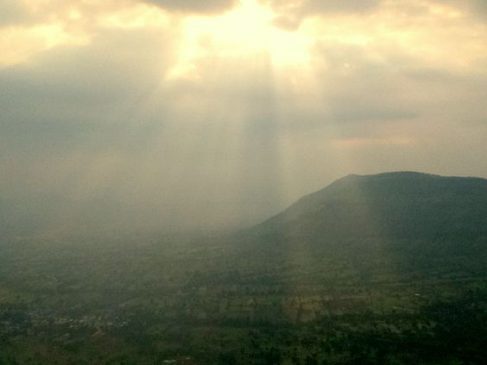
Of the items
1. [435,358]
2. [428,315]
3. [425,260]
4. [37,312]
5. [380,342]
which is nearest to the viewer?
[435,358]

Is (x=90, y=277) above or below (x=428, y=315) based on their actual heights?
above

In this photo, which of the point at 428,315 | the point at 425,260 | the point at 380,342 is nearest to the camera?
the point at 380,342

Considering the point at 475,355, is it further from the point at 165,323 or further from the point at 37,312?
the point at 37,312

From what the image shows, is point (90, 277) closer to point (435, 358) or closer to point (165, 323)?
point (165, 323)

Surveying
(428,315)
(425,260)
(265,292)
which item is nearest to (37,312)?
(265,292)

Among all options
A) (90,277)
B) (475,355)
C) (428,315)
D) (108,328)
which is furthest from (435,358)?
(90,277)

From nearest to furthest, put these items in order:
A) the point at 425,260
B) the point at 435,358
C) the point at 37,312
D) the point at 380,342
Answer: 1. the point at 435,358
2. the point at 380,342
3. the point at 37,312
4. the point at 425,260

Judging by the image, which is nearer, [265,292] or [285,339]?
[285,339]

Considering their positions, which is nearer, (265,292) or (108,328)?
(108,328)

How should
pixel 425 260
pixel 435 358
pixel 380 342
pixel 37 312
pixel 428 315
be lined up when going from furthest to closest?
pixel 425 260, pixel 37 312, pixel 428 315, pixel 380 342, pixel 435 358
